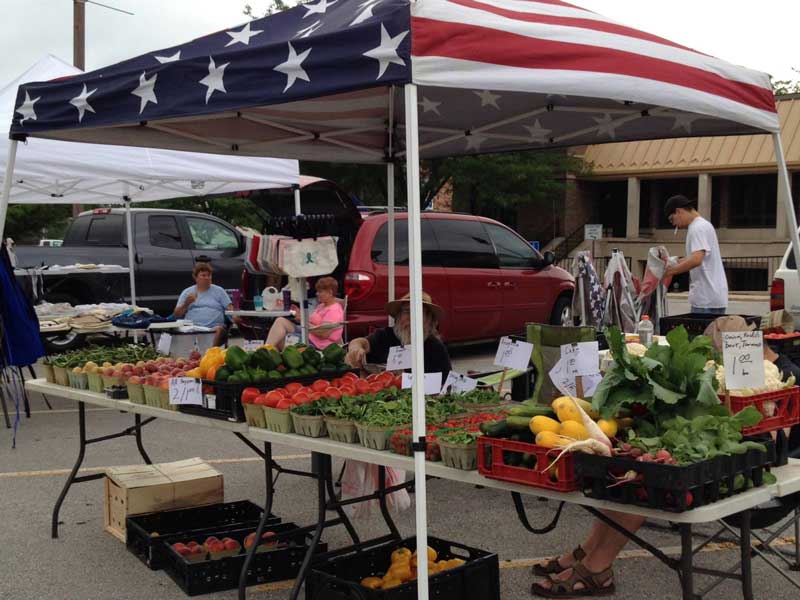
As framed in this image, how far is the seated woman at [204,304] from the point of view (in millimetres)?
9766

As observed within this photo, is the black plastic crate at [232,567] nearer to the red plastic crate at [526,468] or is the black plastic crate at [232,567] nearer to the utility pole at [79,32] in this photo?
the red plastic crate at [526,468]

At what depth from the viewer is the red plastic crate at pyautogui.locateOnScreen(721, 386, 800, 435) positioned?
11.6 ft

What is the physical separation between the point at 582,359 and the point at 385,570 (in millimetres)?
1343

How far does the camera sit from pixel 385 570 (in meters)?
4.17

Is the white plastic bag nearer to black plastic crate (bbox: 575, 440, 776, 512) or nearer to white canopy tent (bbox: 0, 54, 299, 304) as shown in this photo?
black plastic crate (bbox: 575, 440, 776, 512)

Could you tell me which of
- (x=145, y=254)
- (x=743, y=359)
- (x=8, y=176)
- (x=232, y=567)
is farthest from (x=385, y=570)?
(x=145, y=254)

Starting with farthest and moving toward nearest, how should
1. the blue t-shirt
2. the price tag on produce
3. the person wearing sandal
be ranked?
the blue t-shirt < the price tag on produce < the person wearing sandal

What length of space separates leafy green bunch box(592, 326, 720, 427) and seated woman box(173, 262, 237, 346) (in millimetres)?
6756

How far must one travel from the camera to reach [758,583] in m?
4.43

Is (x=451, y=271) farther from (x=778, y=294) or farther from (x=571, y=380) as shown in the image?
(x=571, y=380)

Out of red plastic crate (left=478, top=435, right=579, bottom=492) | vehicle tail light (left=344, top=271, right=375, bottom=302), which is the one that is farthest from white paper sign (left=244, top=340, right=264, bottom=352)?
vehicle tail light (left=344, top=271, right=375, bottom=302)

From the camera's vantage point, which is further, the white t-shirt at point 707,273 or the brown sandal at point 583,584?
the white t-shirt at point 707,273

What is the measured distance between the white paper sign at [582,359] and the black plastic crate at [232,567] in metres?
1.73

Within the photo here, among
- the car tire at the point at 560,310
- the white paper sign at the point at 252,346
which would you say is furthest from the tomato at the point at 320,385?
the car tire at the point at 560,310
